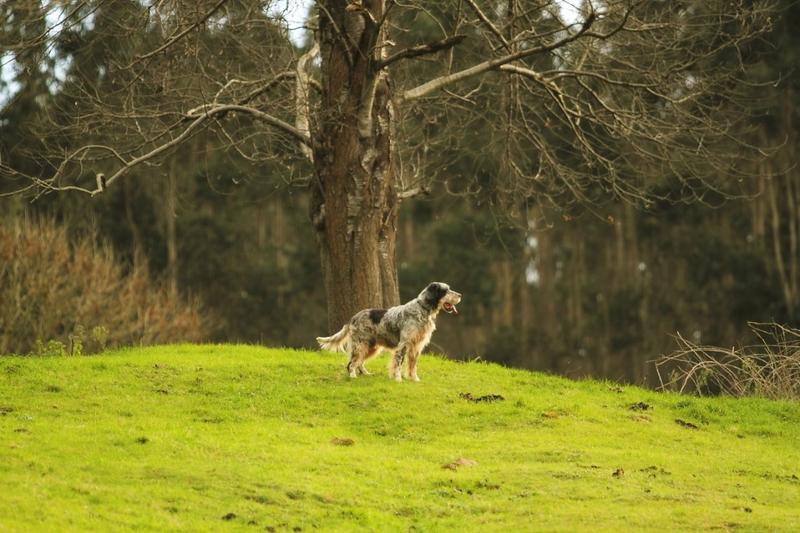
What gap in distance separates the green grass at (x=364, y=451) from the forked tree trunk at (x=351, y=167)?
5.59ft

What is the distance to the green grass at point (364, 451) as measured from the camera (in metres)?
11.5

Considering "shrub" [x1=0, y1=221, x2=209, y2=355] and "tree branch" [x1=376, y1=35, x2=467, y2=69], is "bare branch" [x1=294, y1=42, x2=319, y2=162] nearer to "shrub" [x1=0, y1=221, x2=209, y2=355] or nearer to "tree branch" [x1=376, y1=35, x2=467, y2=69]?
"tree branch" [x1=376, y1=35, x2=467, y2=69]

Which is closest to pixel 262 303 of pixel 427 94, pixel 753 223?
pixel 753 223

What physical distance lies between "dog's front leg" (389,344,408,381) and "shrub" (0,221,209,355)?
20.0 m

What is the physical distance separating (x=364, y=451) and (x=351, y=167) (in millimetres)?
7265

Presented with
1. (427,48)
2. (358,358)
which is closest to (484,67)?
(427,48)

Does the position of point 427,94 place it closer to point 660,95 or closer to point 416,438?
point 660,95

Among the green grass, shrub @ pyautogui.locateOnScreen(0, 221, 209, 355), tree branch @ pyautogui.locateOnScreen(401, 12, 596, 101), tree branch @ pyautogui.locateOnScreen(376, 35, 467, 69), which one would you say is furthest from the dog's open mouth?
shrub @ pyautogui.locateOnScreen(0, 221, 209, 355)

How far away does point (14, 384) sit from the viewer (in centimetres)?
1639

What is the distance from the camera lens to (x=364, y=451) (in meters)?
14.0

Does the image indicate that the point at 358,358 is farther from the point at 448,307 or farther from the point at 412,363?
the point at 448,307

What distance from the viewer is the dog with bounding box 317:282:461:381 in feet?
54.4

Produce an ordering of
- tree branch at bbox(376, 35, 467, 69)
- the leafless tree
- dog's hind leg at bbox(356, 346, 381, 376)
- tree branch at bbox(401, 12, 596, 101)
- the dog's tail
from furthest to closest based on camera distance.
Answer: the leafless tree → tree branch at bbox(401, 12, 596, 101) → tree branch at bbox(376, 35, 467, 69) → the dog's tail → dog's hind leg at bbox(356, 346, 381, 376)

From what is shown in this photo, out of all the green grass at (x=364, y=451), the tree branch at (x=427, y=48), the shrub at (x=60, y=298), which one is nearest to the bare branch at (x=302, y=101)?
the tree branch at (x=427, y=48)
